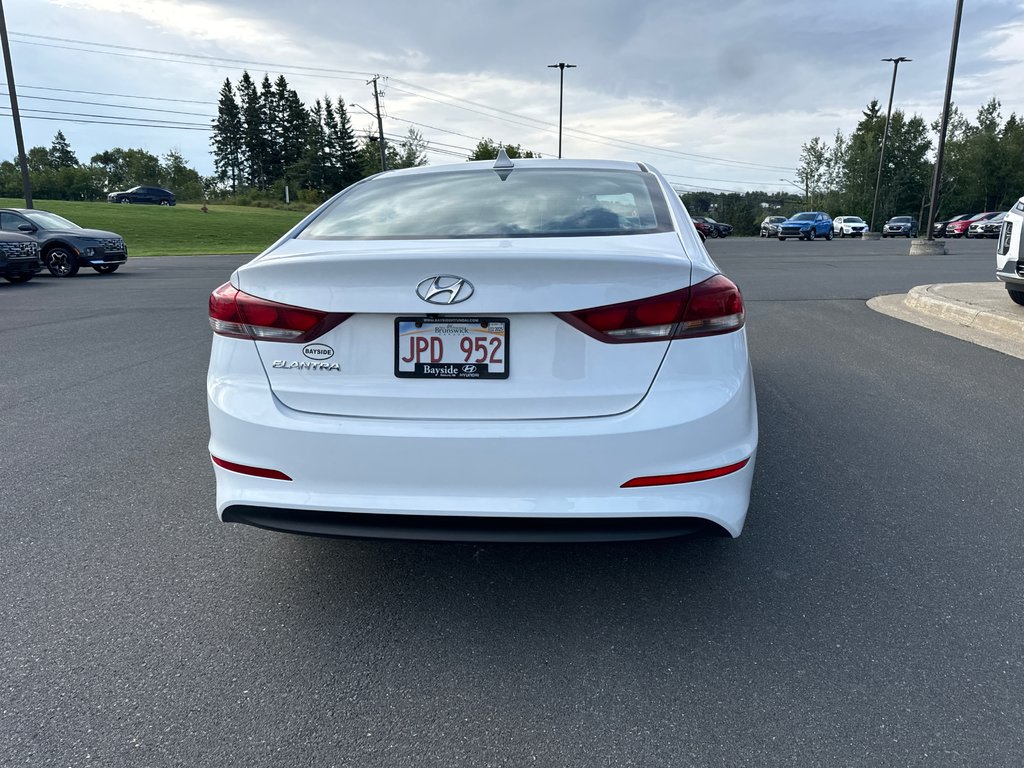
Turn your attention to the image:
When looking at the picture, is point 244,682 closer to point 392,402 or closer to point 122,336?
point 392,402

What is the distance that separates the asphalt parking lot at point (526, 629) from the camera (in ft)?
6.51

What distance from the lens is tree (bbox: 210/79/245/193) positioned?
11756 centimetres

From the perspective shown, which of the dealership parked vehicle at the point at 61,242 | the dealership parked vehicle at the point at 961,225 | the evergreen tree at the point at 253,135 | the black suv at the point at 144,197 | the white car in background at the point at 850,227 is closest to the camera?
the dealership parked vehicle at the point at 61,242

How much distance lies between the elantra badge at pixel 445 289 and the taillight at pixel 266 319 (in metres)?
0.27

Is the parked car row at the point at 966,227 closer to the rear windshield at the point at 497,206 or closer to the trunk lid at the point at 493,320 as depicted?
the rear windshield at the point at 497,206

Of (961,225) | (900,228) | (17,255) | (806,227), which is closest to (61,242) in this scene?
(17,255)

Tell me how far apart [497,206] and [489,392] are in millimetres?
1097

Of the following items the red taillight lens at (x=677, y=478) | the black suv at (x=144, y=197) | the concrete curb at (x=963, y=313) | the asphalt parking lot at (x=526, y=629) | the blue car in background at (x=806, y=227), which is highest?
the black suv at (x=144, y=197)

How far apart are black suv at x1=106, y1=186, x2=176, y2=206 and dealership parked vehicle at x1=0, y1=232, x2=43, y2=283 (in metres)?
66.6

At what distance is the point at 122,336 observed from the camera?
27.2ft

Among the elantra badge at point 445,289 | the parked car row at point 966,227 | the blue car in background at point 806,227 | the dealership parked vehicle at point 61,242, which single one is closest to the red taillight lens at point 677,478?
the elantra badge at point 445,289

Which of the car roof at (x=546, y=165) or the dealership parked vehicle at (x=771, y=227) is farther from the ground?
the car roof at (x=546, y=165)

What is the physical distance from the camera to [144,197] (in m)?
75.1

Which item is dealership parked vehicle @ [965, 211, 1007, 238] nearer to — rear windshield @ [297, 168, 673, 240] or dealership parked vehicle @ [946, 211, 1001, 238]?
dealership parked vehicle @ [946, 211, 1001, 238]
